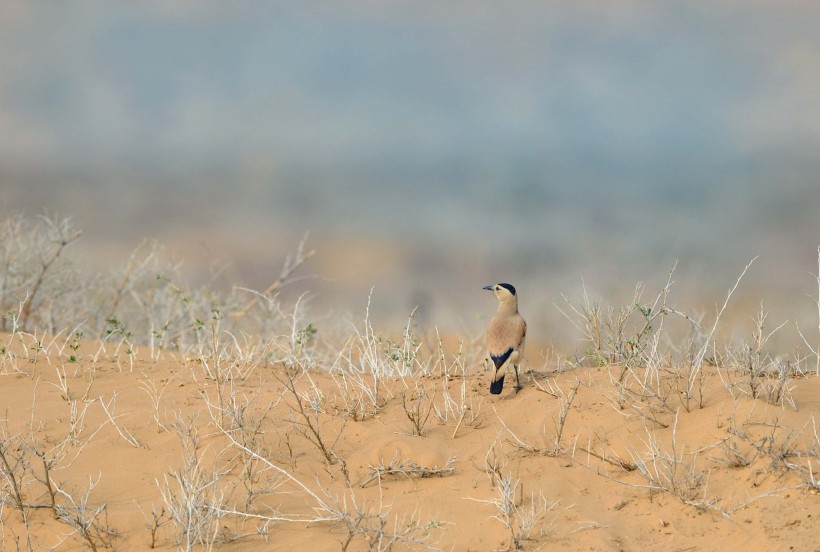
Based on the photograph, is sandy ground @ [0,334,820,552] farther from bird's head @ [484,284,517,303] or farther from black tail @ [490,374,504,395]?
bird's head @ [484,284,517,303]

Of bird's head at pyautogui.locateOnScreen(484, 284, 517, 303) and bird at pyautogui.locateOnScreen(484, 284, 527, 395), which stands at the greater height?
bird's head at pyautogui.locateOnScreen(484, 284, 517, 303)

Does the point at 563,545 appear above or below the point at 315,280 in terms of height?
above

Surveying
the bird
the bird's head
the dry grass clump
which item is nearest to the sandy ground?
the dry grass clump

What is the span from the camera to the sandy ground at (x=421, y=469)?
184 inches

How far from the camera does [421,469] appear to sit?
532 cm

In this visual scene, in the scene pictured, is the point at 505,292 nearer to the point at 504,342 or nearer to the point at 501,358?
the point at 504,342

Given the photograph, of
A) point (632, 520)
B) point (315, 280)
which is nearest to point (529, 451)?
point (632, 520)

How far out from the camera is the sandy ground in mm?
4676

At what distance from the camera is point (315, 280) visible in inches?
1292

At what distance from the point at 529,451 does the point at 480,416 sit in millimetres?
642

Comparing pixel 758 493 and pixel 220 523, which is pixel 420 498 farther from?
pixel 758 493

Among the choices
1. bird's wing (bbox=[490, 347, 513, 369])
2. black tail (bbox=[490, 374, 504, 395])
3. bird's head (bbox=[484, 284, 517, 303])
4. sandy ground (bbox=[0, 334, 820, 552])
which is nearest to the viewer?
sandy ground (bbox=[0, 334, 820, 552])

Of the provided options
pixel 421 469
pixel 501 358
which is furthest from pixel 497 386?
pixel 421 469

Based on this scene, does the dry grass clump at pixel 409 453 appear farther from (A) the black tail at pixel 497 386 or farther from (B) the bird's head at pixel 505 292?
(B) the bird's head at pixel 505 292
